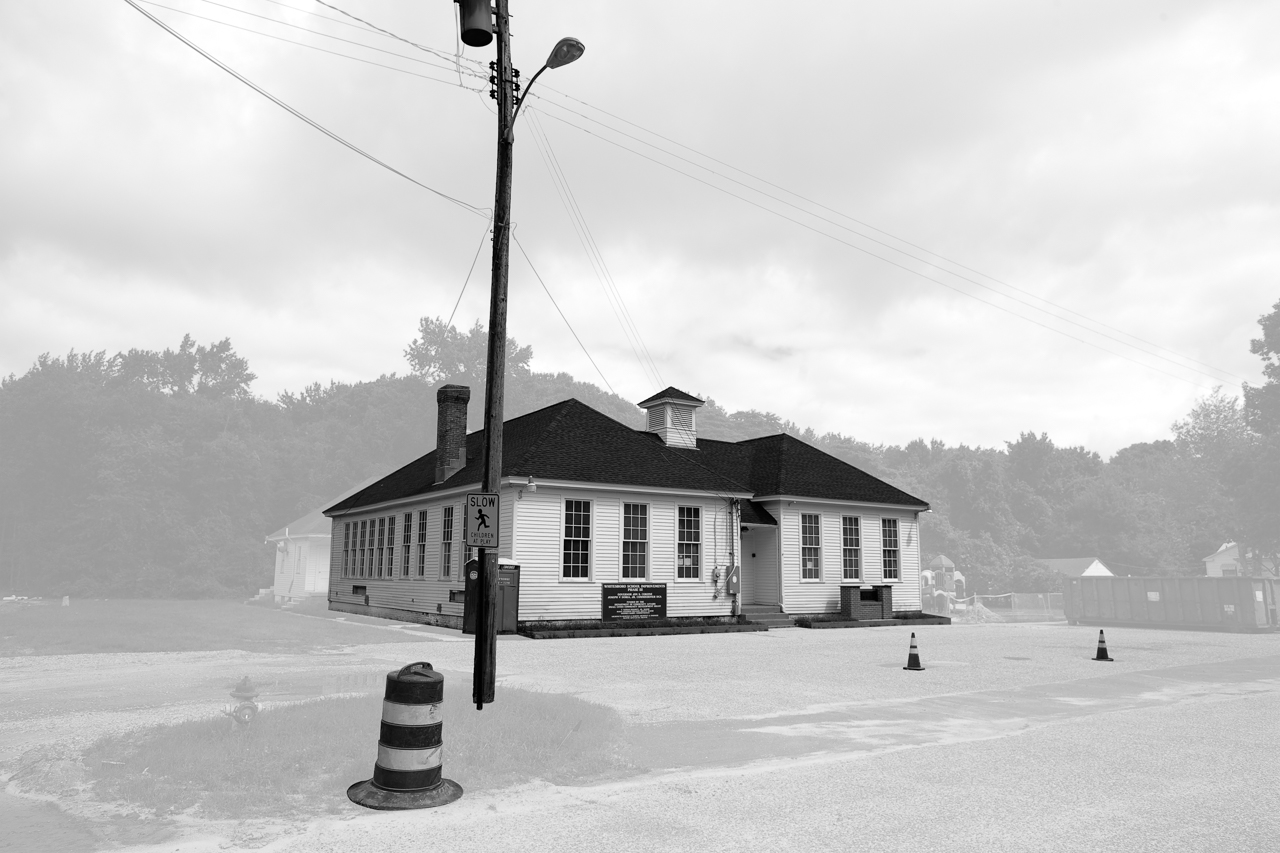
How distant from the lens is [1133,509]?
304 ft

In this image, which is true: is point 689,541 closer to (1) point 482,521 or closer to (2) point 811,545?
(2) point 811,545

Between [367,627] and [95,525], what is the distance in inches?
2336

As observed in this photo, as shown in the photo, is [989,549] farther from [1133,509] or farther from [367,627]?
[367,627]

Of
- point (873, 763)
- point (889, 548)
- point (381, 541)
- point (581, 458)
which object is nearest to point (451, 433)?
point (581, 458)

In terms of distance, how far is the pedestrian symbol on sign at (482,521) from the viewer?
10.7 m

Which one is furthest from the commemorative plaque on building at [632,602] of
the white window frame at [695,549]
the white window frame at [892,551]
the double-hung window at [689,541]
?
the white window frame at [892,551]

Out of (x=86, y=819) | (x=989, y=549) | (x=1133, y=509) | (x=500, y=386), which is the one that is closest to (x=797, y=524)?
(x=500, y=386)

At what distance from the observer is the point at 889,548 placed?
107 feet

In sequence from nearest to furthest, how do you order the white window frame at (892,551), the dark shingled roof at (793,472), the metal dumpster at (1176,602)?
the dark shingled roof at (793,472) → the white window frame at (892,551) → the metal dumpster at (1176,602)

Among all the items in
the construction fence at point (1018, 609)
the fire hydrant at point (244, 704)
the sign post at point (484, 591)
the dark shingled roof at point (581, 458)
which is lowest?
the construction fence at point (1018, 609)

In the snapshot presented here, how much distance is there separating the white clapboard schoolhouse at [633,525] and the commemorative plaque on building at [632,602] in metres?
0.04

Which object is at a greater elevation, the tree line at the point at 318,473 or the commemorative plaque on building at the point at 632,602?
the tree line at the point at 318,473

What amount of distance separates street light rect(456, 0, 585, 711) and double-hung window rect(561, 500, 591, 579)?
12.9 meters

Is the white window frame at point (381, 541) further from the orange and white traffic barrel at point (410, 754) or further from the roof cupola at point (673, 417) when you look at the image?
the orange and white traffic barrel at point (410, 754)
